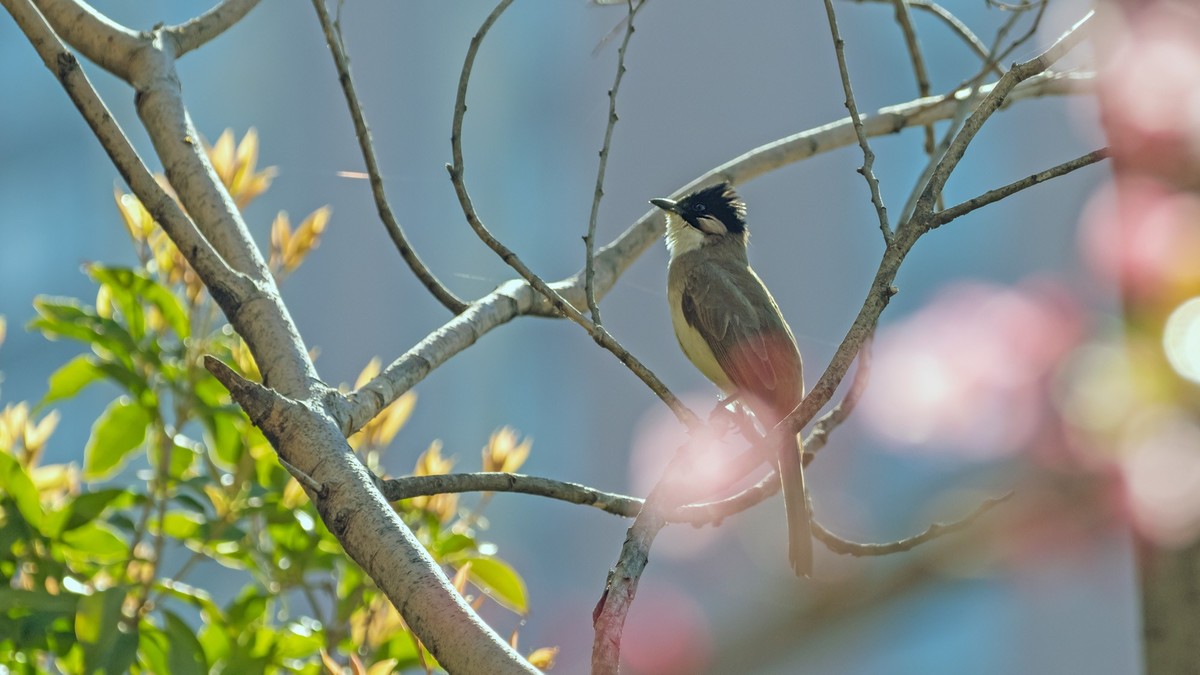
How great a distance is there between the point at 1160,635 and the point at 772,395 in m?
1.34

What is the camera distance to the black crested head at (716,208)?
3.16 m

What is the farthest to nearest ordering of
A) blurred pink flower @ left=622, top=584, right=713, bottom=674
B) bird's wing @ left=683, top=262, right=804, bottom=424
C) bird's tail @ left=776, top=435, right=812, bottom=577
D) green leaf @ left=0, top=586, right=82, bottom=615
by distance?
blurred pink flower @ left=622, top=584, right=713, bottom=674 → bird's wing @ left=683, top=262, right=804, bottom=424 → bird's tail @ left=776, top=435, right=812, bottom=577 → green leaf @ left=0, top=586, right=82, bottom=615

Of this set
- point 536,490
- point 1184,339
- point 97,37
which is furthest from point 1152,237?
point 97,37

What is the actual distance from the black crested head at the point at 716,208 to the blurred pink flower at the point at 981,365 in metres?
0.95

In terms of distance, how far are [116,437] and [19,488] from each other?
24cm

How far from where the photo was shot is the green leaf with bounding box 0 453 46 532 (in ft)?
6.16

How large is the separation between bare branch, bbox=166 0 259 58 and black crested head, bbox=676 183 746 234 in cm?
148

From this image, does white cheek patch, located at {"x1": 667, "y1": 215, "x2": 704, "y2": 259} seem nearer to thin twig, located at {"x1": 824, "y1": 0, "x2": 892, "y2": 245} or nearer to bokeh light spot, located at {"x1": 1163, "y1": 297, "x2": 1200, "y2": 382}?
bokeh light spot, located at {"x1": 1163, "y1": 297, "x2": 1200, "y2": 382}

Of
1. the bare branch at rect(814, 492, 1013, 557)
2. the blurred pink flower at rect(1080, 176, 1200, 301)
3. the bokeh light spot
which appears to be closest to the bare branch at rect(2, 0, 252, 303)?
the bare branch at rect(814, 492, 1013, 557)

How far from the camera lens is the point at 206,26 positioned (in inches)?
68.1

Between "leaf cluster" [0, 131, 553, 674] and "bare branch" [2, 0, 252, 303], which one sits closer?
"bare branch" [2, 0, 252, 303]

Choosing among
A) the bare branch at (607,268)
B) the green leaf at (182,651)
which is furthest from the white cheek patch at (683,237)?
the green leaf at (182,651)

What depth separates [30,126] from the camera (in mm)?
5785

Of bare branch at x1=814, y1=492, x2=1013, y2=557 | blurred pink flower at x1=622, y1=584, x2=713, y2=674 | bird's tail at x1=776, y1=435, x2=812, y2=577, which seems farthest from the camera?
blurred pink flower at x1=622, y1=584, x2=713, y2=674
